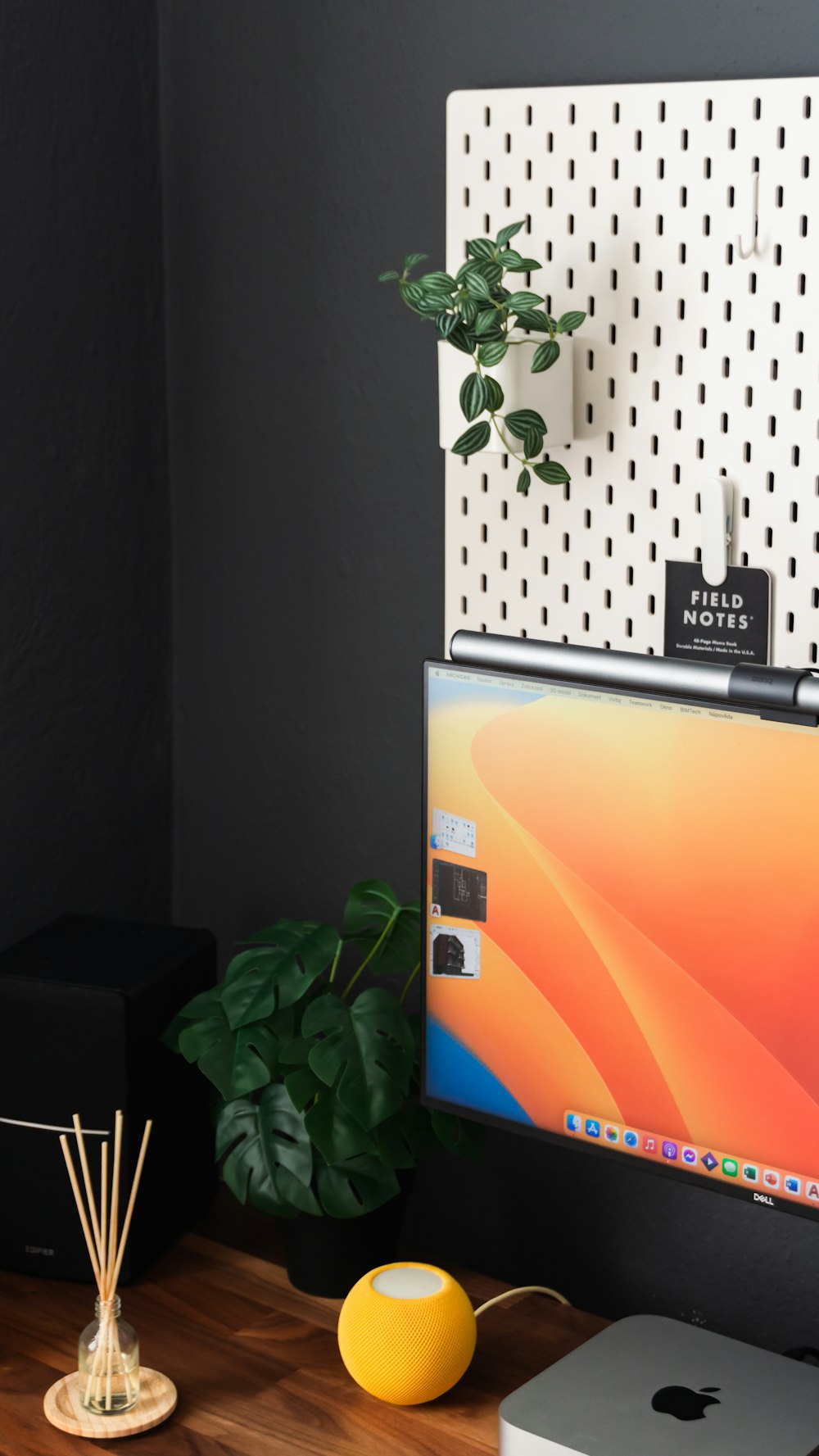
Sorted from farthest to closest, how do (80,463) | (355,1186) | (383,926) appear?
(80,463) → (383,926) → (355,1186)

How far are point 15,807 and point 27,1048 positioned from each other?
1.01 ft

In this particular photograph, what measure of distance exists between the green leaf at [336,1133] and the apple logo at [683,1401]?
0.30 meters

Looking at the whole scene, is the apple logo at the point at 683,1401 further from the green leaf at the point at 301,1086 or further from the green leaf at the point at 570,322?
the green leaf at the point at 570,322

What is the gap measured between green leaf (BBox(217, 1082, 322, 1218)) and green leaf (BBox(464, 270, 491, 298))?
0.68 m

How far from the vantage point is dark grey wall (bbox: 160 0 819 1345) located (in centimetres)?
145

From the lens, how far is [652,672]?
119 cm

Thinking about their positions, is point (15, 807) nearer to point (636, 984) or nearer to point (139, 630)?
point (139, 630)

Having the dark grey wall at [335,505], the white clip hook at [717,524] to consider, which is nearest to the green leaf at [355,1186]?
the dark grey wall at [335,505]

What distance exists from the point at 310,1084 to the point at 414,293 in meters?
0.66

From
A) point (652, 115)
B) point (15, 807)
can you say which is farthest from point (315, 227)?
point (15, 807)

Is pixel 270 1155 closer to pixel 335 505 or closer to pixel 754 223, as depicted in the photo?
pixel 335 505

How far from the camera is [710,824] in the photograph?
115cm

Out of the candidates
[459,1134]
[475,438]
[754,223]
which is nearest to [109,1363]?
[459,1134]

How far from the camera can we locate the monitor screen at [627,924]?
3.71 feet
